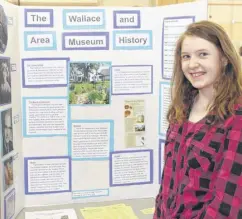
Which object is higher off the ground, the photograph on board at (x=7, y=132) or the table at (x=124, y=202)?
the photograph on board at (x=7, y=132)

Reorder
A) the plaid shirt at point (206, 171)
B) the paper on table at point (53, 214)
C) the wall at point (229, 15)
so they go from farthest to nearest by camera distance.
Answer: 1. the wall at point (229, 15)
2. the paper on table at point (53, 214)
3. the plaid shirt at point (206, 171)

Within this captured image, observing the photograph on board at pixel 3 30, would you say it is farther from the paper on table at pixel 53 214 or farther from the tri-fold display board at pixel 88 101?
the paper on table at pixel 53 214

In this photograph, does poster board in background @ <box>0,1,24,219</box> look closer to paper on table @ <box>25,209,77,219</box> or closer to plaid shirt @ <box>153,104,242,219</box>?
paper on table @ <box>25,209,77,219</box>

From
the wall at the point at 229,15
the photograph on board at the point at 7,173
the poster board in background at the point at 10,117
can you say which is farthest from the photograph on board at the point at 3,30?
the wall at the point at 229,15

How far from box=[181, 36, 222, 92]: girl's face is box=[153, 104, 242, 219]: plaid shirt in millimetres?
108

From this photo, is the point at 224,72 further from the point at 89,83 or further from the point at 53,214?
the point at 53,214

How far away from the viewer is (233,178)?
3.60ft

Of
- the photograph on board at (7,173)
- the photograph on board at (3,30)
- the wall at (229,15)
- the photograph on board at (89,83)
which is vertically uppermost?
the wall at (229,15)

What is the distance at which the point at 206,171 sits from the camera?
1.16 m

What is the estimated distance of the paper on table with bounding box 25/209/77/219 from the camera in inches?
65.4

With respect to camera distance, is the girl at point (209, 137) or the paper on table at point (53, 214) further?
the paper on table at point (53, 214)

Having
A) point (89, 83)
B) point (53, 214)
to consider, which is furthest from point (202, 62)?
point (53, 214)

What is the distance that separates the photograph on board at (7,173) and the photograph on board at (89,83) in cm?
35

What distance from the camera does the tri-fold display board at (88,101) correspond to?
1.68 meters
